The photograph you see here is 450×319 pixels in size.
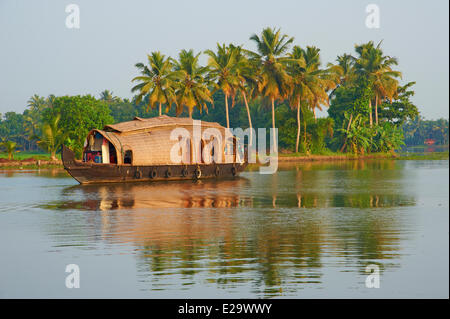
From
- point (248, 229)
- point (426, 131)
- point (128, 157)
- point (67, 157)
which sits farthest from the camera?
point (426, 131)

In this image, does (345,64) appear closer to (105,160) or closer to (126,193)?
(105,160)

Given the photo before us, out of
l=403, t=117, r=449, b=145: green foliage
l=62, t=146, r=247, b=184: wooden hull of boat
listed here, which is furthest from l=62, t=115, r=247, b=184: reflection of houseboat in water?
l=403, t=117, r=449, b=145: green foliage

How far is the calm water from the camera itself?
32.4 ft

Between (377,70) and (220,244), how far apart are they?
204ft

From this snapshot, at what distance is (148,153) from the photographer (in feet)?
110

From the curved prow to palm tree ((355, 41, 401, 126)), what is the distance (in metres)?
47.3

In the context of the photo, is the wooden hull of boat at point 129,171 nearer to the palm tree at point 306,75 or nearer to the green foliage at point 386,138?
the palm tree at point 306,75

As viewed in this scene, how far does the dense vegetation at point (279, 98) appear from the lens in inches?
2146

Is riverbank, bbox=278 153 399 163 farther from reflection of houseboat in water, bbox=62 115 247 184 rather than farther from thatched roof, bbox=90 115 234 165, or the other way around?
thatched roof, bbox=90 115 234 165

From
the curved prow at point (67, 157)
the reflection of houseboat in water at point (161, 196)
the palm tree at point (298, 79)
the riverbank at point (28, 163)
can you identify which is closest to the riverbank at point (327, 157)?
→ the palm tree at point (298, 79)

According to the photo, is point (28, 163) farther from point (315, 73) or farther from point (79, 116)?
point (315, 73)

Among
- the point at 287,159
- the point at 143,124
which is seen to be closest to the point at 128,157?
the point at 143,124

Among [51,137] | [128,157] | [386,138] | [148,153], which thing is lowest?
[128,157]

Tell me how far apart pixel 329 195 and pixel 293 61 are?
3703cm
